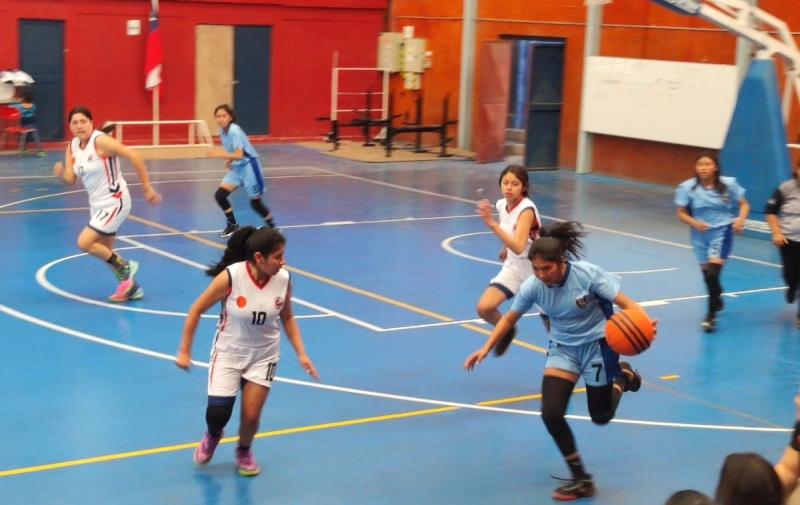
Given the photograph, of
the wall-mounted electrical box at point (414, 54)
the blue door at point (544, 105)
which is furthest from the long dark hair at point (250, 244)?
the wall-mounted electrical box at point (414, 54)

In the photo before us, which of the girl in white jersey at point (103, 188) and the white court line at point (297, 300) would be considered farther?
the girl in white jersey at point (103, 188)

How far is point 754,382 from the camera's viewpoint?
30.3ft

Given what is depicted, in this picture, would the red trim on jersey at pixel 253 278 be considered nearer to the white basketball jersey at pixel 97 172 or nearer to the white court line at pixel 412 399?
the white court line at pixel 412 399

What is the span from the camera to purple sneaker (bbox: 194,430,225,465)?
6.90 meters

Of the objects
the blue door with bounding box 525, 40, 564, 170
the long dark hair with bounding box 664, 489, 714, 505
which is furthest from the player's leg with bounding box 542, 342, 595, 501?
the blue door with bounding box 525, 40, 564, 170

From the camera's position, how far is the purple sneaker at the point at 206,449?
22.6 ft

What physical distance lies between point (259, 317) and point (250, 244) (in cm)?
45

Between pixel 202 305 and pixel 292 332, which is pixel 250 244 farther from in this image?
pixel 292 332

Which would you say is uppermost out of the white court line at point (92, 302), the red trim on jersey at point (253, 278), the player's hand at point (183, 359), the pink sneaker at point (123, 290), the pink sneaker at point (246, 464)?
the red trim on jersey at point (253, 278)

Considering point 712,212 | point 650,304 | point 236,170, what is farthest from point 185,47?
point 712,212

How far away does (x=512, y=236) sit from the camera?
28.3 feet

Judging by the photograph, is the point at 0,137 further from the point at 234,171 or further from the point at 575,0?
the point at 575,0

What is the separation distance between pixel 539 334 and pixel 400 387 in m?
2.33

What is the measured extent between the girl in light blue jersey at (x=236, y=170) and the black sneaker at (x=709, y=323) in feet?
21.7
